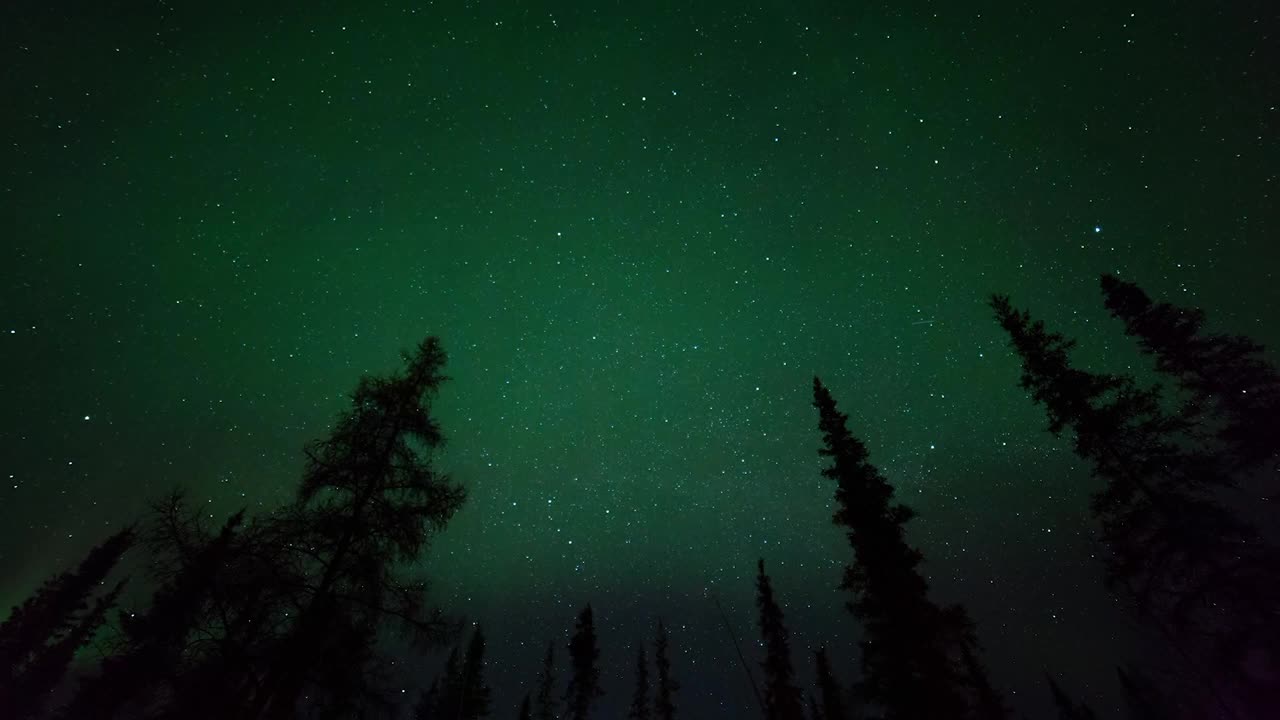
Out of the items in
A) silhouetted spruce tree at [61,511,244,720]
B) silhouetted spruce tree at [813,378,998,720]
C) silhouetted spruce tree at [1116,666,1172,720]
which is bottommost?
silhouetted spruce tree at [61,511,244,720]

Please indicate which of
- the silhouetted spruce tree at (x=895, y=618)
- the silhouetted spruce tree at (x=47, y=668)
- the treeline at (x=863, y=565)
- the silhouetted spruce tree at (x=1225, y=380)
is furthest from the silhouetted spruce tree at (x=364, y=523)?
the silhouetted spruce tree at (x=47, y=668)

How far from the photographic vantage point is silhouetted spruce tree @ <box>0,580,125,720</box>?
3459cm

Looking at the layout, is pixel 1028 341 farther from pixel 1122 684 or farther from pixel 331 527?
pixel 1122 684

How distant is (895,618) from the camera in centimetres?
1583

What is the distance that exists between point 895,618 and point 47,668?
180ft

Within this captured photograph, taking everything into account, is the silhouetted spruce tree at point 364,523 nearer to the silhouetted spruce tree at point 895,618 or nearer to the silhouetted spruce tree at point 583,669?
the silhouetted spruce tree at point 895,618

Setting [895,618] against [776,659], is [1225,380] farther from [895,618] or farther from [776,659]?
[776,659]

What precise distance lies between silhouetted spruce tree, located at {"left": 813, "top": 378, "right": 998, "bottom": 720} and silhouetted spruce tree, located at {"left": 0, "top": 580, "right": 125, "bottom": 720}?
46.8 meters

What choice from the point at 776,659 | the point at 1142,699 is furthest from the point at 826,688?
the point at 1142,699

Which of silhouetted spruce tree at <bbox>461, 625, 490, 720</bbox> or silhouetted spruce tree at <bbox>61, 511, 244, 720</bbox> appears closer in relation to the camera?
silhouetted spruce tree at <bbox>61, 511, 244, 720</bbox>

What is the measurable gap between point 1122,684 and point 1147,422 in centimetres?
6689

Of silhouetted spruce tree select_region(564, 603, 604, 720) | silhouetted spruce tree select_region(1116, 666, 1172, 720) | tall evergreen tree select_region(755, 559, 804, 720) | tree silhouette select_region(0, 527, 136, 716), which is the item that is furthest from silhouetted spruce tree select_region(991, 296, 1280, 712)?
silhouetted spruce tree select_region(1116, 666, 1172, 720)

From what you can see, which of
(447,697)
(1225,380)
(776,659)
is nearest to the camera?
(1225,380)

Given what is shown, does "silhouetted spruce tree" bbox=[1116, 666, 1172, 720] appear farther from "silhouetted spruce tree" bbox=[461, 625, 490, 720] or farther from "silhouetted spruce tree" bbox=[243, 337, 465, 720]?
"silhouetted spruce tree" bbox=[243, 337, 465, 720]
